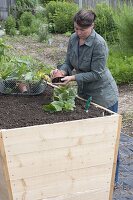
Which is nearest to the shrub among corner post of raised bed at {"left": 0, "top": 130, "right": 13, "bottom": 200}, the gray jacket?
the gray jacket

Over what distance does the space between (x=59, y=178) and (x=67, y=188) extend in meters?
0.12

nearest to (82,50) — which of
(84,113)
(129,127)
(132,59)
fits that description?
(84,113)

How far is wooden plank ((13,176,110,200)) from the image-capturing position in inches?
138

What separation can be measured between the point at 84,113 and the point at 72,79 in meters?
0.31

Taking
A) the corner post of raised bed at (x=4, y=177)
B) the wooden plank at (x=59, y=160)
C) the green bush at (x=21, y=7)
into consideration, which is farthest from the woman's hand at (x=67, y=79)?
the green bush at (x=21, y=7)

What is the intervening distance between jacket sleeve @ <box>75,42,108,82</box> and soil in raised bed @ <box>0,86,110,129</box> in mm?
Answer: 238

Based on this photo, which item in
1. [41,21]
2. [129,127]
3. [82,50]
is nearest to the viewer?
[82,50]

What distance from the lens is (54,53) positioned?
36.1ft

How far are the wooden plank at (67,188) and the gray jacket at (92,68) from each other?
2.35 ft

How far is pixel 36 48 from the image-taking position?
11828 mm

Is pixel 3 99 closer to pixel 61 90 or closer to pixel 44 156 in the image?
pixel 61 90

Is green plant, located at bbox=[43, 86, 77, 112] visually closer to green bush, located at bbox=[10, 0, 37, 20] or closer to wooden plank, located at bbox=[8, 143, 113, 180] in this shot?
wooden plank, located at bbox=[8, 143, 113, 180]

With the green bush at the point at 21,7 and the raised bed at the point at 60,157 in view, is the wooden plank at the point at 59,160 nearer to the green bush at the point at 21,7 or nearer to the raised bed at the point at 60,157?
the raised bed at the point at 60,157

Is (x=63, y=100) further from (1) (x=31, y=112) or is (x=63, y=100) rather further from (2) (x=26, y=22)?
(2) (x=26, y=22)
